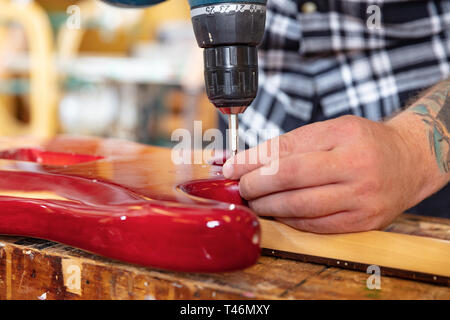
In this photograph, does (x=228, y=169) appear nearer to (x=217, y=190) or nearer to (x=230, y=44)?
(x=217, y=190)

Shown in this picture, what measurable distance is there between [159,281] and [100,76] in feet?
8.07

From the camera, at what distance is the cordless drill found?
1.83ft

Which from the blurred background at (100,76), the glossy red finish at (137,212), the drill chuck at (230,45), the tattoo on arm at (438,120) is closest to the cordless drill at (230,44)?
the drill chuck at (230,45)

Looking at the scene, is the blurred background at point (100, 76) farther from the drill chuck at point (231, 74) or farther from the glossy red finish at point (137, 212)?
the drill chuck at point (231, 74)

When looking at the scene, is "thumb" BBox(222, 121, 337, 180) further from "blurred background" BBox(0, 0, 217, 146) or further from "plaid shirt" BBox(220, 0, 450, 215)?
"blurred background" BBox(0, 0, 217, 146)

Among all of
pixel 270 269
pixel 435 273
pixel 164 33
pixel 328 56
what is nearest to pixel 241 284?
pixel 270 269

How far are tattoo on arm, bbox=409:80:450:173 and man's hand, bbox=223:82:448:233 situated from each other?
0.06 meters

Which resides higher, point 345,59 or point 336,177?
point 345,59

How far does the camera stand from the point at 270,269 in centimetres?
55

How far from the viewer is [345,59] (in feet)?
3.31

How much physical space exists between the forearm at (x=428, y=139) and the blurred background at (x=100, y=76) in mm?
1739

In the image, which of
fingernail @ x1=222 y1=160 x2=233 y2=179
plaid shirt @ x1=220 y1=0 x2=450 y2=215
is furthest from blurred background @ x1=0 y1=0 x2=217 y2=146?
fingernail @ x1=222 y1=160 x2=233 y2=179

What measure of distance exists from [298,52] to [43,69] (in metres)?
1.42

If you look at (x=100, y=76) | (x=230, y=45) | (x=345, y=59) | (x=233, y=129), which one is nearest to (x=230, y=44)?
(x=230, y=45)
